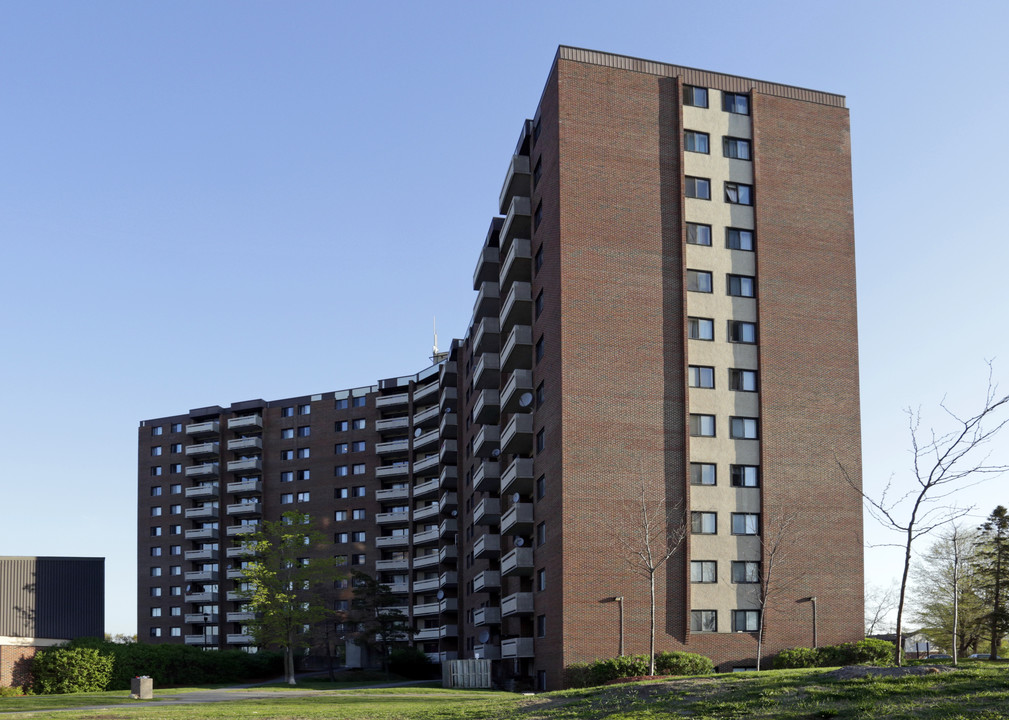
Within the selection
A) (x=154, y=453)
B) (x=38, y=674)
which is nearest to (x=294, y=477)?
(x=154, y=453)

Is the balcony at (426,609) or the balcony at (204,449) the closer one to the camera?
the balcony at (426,609)

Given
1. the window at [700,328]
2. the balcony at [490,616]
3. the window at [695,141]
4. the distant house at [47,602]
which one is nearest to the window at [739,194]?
the window at [695,141]

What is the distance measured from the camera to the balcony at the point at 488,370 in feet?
240

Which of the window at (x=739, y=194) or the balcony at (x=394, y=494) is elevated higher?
the window at (x=739, y=194)

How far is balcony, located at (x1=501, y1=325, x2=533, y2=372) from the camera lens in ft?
206

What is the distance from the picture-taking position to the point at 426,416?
107 m

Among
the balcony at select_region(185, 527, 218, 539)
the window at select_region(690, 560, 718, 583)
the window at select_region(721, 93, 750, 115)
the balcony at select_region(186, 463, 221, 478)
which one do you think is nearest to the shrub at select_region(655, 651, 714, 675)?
the window at select_region(690, 560, 718, 583)

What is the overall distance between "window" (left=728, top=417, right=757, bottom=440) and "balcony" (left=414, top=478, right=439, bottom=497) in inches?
2028

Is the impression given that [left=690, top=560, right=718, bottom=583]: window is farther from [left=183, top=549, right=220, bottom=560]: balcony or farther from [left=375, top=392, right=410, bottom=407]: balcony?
[left=183, top=549, right=220, bottom=560]: balcony

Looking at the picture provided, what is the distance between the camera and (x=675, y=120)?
58500mm

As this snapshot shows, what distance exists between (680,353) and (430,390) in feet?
182

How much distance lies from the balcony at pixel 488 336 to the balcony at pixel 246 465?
2209 inches

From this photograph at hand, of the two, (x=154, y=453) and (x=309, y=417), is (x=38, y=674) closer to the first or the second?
(x=309, y=417)

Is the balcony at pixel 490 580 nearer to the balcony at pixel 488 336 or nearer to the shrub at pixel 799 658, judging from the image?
the balcony at pixel 488 336
